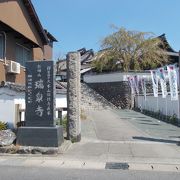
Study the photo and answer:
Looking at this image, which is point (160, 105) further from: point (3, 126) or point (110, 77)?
point (3, 126)

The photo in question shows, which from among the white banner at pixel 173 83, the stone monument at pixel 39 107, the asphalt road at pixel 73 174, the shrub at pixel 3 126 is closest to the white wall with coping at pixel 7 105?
the shrub at pixel 3 126

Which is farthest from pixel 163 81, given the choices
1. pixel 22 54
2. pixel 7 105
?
pixel 7 105

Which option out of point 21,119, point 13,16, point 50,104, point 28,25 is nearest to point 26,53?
point 28,25

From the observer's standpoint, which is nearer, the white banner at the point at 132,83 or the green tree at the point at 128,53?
the white banner at the point at 132,83

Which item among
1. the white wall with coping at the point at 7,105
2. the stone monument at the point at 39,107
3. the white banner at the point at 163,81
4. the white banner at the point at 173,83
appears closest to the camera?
the stone monument at the point at 39,107

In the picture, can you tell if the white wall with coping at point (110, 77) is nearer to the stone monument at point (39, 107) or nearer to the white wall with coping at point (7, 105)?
the white wall with coping at point (7, 105)

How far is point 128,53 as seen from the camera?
1663 inches

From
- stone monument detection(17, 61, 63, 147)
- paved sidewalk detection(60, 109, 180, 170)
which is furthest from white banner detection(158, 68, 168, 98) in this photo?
stone monument detection(17, 61, 63, 147)

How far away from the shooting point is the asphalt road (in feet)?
26.7

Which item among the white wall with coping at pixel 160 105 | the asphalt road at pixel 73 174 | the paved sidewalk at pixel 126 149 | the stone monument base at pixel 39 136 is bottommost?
the asphalt road at pixel 73 174

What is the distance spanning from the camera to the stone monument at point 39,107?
37.4 ft

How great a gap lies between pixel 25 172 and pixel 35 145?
8.84 ft

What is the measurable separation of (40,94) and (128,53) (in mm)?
31378

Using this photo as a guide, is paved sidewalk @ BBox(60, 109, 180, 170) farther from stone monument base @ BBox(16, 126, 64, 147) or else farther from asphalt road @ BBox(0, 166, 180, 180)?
asphalt road @ BBox(0, 166, 180, 180)
